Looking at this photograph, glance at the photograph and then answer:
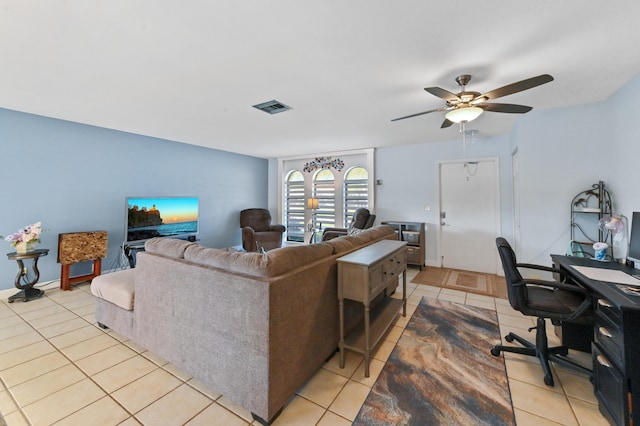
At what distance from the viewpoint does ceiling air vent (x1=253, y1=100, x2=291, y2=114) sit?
3.06m

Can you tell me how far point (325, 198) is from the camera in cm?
625

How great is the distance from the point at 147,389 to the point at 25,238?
9.83 ft

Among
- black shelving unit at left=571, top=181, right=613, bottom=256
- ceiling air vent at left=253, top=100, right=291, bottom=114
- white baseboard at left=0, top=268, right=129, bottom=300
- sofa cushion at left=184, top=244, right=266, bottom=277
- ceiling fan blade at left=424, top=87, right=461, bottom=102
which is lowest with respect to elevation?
white baseboard at left=0, top=268, right=129, bottom=300

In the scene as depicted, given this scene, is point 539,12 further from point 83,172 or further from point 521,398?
point 83,172

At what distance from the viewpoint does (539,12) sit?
1.58 meters

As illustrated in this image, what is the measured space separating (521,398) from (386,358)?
92cm

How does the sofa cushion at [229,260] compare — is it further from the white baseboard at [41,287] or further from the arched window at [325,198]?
the arched window at [325,198]

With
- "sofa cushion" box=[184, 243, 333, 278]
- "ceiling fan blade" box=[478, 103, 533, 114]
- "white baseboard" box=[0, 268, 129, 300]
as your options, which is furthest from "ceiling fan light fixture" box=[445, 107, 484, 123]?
"white baseboard" box=[0, 268, 129, 300]

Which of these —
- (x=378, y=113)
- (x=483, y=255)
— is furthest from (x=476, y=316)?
(x=378, y=113)

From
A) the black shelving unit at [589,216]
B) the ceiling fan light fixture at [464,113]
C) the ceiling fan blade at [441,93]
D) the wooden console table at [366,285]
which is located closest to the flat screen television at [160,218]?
the wooden console table at [366,285]

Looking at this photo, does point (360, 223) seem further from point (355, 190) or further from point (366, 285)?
point (366, 285)

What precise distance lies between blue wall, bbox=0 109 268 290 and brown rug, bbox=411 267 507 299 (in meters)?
4.70

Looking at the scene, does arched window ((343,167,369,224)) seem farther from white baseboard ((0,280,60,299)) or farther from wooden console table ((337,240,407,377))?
white baseboard ((0,280,60,299))

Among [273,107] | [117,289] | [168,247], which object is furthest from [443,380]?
[273,107]
